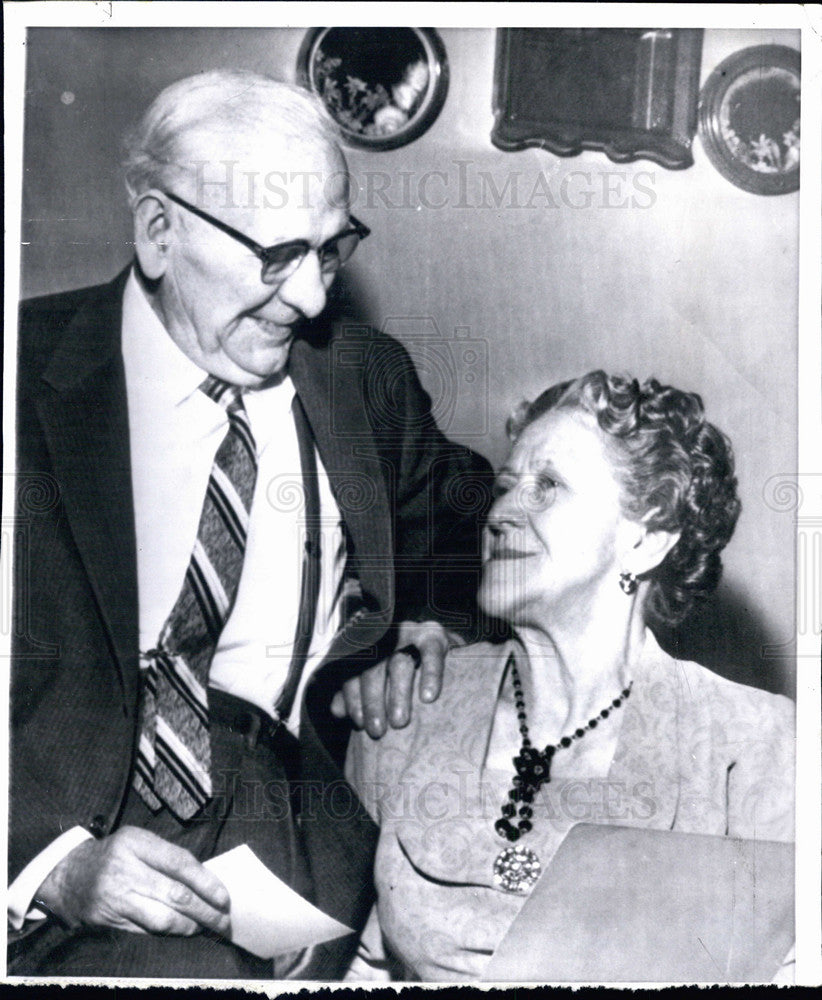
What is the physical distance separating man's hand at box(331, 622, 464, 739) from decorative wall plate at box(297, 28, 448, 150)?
3.02 feet

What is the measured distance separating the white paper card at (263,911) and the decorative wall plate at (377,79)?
1353 mm

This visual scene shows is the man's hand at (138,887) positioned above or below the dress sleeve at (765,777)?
below

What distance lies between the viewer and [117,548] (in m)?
2.05

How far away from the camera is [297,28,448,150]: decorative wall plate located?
6.93ft

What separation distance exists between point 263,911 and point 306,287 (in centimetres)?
115

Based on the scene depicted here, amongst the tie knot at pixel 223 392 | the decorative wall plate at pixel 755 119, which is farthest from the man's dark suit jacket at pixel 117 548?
the decorative wall plate at pixel 755 119

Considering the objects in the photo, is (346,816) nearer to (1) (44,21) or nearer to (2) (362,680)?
(2) (362,680)

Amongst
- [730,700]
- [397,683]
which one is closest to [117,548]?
[397,683]

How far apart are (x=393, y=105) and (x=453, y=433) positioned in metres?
0.63

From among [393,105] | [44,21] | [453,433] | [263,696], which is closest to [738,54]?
[393,105]

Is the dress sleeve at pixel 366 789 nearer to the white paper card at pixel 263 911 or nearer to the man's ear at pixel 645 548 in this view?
the white paper card at pixel 263 911

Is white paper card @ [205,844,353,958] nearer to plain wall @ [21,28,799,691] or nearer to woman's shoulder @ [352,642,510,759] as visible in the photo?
woman's shoulder @ [352,642,510,759]

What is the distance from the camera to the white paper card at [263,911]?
205 centimetres

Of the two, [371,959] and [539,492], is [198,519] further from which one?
[371,959]
